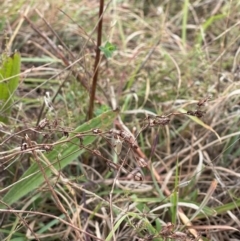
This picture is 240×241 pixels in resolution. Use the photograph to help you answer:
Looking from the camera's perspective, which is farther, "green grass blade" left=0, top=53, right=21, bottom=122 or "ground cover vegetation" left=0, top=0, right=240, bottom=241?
"green grass blade" left=0, top=53, right=21, bottom=122

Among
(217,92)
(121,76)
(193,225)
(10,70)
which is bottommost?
(193,225)

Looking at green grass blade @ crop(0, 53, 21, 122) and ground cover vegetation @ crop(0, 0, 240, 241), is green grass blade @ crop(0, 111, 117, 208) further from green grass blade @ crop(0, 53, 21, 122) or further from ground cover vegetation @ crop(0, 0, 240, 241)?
green grass blade @ crop(0, 53, 21, 122)

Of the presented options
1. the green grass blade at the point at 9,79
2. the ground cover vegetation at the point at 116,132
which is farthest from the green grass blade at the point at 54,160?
the green grass blade at the point at 9,79

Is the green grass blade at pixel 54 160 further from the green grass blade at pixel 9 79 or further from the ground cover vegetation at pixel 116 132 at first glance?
the green grass blade at pixel 9 79

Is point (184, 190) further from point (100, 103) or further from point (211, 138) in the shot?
point (100, 103)

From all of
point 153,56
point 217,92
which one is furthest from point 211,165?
point 153,56

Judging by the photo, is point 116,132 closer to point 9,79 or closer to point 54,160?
point 54,160

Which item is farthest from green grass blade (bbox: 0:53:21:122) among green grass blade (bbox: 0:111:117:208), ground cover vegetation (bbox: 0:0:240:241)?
green grass blade (bbox: 0:111:117:208)

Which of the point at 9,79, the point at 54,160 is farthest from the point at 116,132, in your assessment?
the point at 9,79

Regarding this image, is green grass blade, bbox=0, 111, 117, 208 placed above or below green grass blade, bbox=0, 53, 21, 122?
below
